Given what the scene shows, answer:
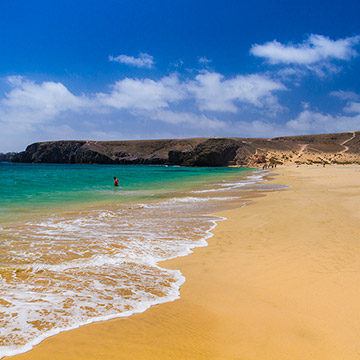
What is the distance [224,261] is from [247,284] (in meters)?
1.16

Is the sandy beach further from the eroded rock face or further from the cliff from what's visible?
the eroded rock face

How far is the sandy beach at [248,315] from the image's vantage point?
266 cm

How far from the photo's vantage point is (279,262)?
5.25 metres

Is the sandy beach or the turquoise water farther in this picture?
the turquoise water

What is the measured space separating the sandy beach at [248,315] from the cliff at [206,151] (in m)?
91.3

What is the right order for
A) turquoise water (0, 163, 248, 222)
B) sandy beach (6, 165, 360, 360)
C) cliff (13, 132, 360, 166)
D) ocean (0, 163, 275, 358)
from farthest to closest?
cliff (13, 132, 360, 166)
turquoise water (0, 163, 248, 222)
ocean (0, 163, 275, 358)
sandy beach (6, 165, 360, 360)

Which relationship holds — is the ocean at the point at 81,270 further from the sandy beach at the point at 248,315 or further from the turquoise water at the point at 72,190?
the turquoise water at the point at 72,190

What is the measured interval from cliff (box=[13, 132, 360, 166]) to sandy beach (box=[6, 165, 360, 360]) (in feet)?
300

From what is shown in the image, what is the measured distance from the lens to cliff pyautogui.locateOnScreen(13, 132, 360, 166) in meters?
101

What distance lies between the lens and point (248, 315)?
3.33 metres

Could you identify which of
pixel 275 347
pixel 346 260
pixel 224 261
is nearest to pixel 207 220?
pixel 224 261

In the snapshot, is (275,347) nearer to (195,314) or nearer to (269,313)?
(269,313)

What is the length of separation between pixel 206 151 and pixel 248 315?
108 meters

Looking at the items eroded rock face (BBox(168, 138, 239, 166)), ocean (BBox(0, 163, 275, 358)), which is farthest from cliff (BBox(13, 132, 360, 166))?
ocean (BBox(0, 163, 275, 358))
